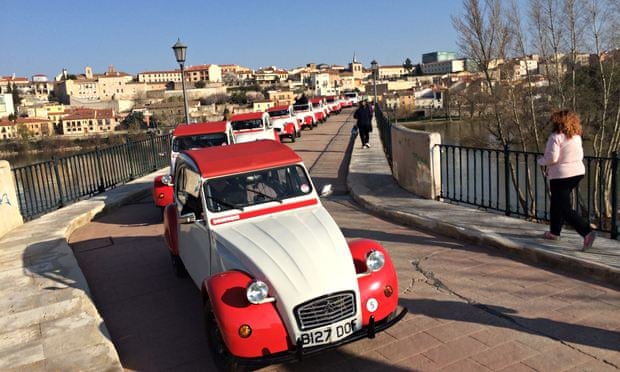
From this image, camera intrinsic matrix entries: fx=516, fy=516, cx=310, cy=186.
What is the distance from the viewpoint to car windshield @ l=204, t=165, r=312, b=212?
4910mm

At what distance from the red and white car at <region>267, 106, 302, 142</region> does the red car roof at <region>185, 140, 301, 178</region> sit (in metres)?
18.9

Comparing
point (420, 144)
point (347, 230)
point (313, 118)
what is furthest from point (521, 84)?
point (347, 230)

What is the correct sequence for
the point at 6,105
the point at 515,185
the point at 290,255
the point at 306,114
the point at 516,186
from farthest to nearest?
the point at 6,105 → the point at 306,114 → the point at 515,185 → the point at 516,186 → the point at 290,255

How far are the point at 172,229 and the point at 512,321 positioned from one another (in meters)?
3.99

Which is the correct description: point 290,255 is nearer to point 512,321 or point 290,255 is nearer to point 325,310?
point 325,310

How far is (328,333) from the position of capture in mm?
3734

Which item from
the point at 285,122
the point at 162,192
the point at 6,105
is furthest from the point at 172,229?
the point at 6,105

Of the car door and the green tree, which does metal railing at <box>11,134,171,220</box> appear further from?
the green tree

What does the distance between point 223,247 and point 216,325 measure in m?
0.71

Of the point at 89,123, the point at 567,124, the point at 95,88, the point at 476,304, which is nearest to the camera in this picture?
the point at 476,304

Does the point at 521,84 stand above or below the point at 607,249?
above

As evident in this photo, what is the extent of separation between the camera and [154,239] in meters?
8.70

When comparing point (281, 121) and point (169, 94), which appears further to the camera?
point (169, 94)

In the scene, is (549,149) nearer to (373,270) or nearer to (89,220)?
(373,270)
